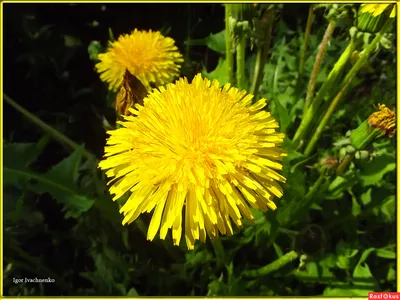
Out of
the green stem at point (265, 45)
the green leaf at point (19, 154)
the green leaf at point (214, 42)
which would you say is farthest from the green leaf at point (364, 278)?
the green leaf at point (19, 154)

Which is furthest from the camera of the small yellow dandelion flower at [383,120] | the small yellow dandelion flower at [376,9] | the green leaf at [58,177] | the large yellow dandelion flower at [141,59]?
the large yellow dandelion flower at [141,59]

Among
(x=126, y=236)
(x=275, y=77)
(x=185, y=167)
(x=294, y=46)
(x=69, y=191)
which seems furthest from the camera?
(x=294, y=46)

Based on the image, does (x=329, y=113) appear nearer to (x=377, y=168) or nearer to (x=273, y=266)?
(x=377, y=168)

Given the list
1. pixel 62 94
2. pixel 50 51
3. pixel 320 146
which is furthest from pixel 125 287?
pixel 50 51

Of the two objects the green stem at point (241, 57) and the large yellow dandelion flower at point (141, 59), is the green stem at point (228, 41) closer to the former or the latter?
the green stem at point (241, 57)

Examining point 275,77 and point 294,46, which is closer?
point 275,77

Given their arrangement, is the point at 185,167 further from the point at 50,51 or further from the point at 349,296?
the point at 50,51

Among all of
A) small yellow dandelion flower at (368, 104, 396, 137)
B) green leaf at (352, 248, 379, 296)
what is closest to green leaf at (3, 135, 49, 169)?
small yellow dandelion flower at (368, 104, 396, 137)

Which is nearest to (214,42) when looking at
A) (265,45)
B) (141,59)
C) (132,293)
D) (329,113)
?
(141,59)
